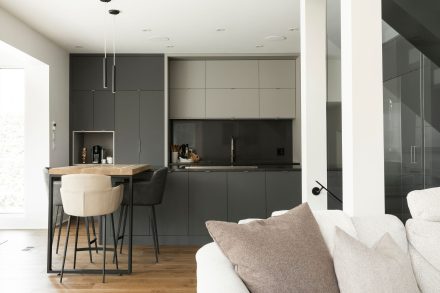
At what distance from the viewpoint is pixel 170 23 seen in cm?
573

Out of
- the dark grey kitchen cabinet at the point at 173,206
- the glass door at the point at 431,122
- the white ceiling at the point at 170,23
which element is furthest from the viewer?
the dark grey kitchen cabinet at the point at 173,206

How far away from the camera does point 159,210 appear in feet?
17.2

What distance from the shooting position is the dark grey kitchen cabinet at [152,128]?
24.2 feet

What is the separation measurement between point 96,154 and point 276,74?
356 centimetres

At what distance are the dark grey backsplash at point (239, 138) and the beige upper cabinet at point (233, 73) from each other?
72 centimetres

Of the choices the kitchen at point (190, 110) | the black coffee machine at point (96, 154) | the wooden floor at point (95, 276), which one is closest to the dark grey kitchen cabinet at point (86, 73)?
the kitchen at point (190, 110)

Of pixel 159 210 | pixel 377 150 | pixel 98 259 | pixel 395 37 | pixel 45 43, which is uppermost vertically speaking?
pixel 45 43

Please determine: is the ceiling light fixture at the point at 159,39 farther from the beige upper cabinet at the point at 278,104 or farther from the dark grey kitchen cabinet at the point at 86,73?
the beige upper cabinet at the point at 278,104

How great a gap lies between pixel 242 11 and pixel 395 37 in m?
2.36

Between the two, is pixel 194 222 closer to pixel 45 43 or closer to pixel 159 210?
pixel 159 210

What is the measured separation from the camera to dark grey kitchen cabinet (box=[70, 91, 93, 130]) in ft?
24.4

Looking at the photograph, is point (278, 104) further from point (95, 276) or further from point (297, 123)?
point (95, 276)

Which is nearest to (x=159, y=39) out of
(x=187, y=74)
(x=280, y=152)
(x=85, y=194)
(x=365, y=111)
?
(x=187, y=74)

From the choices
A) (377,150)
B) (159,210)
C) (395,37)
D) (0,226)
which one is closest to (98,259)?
(159,210)
